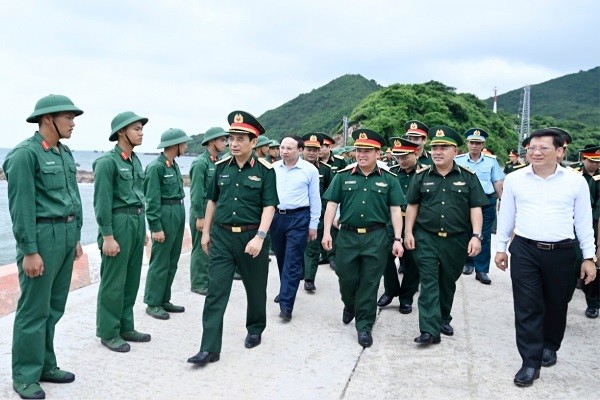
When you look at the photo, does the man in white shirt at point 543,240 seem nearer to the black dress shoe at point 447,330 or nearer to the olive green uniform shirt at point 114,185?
the black dress shoe at point 447,330

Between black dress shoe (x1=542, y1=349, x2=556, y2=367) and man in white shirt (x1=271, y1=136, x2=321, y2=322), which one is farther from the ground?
man in white shirt (x1=271, y1=136, x2=321, y2=322)

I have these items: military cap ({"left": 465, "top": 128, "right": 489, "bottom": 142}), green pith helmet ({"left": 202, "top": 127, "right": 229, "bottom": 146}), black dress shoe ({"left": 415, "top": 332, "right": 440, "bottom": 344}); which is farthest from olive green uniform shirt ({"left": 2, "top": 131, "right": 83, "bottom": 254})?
military cap ({"left": 465, "top": 128, "right": 489, "bottom": 142})

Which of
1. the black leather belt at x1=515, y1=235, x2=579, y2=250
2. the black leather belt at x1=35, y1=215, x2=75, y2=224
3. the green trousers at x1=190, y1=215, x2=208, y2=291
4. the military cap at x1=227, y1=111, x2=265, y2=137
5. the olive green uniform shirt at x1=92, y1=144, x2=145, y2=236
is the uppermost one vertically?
the military cap at x1=227, y1=111, x2=265, y2=137

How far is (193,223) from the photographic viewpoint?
6297 mm

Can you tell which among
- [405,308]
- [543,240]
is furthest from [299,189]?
[543,240]

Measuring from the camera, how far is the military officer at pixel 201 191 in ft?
19.8

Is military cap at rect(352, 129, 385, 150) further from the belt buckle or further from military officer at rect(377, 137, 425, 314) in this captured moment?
the belt buckle

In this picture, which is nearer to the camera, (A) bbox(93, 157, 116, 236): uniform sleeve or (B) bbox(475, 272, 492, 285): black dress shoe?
(A) bbox(93, 157, 116, 236): uniform sleeve

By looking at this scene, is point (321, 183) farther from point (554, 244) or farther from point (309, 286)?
point (554, 244)

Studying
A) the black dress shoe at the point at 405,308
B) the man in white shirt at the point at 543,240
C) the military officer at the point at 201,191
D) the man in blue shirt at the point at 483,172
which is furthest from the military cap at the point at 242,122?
the man in blue shirt at the point at 483,172

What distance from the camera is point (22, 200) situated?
131 inches

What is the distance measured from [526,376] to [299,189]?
307cm

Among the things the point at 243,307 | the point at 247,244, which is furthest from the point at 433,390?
the point at 243,307

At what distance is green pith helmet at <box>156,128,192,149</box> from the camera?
5381 mm
